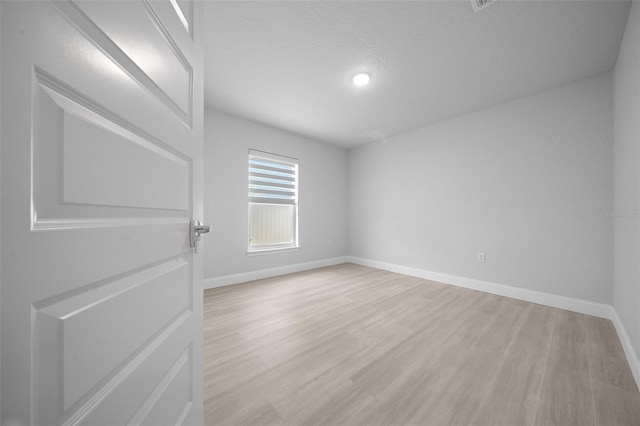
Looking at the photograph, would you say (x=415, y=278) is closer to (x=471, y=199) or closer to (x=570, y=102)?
(x=471, y=199)

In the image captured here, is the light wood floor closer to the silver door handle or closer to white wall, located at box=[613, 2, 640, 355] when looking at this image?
white wall, located at box=[613, 2, 640, 355]

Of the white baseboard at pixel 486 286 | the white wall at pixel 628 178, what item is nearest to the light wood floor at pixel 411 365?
the white baseboard at pixel 486 286

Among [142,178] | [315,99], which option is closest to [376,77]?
[315,99]

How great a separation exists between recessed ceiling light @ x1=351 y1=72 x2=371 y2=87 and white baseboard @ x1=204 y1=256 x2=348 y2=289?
3027 mm

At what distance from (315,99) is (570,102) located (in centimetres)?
293

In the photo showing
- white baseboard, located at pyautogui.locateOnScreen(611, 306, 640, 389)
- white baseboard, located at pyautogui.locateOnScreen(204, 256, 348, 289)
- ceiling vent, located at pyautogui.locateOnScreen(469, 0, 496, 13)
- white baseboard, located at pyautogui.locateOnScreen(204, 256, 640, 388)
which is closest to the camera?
white baseboard, located at pyautogui.locateOnScreen(611, 306, 640, 389)

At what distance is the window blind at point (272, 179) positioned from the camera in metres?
3.69

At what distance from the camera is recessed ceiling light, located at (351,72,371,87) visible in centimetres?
243

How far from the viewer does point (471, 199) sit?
327 cm

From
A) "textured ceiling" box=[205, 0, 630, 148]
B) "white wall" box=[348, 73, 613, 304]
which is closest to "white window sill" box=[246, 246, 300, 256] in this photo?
"white wall" box=[348, 73, 613, 304]

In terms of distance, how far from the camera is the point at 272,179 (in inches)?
154

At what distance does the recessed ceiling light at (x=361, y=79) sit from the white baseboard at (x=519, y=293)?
2.99 meters

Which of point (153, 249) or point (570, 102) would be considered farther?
point (570, 102)

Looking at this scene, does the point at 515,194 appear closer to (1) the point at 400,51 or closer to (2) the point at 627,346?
(2) the point at 627,346
